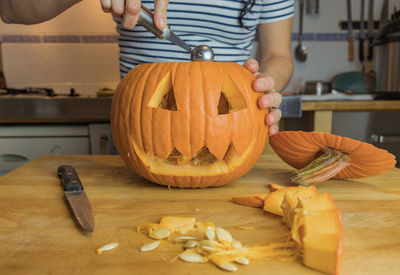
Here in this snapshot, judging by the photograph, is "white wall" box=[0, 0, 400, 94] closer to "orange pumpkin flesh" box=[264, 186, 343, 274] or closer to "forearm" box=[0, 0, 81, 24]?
"forearm" box=[0, 0, 81, 24]

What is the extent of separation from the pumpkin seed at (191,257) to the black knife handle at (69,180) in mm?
302

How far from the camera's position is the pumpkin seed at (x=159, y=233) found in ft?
1.64

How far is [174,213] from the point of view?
61 cm

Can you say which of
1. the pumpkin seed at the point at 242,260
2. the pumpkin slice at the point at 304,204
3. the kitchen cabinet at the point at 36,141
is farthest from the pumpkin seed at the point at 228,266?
the kitchen cabinet at the point at 36,141

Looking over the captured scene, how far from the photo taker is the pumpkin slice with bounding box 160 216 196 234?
53 centimetres

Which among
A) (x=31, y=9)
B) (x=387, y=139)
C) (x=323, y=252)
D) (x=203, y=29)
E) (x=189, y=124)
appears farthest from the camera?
(x=387, y=139)

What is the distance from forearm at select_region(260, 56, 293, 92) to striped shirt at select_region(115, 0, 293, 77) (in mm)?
123

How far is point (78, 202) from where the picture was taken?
614mm

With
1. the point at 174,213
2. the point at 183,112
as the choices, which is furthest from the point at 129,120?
the point at 174,213

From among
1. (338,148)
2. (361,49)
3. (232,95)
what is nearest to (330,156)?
(338,148)

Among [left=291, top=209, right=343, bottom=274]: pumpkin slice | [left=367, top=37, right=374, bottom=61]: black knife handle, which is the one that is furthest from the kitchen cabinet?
[left=367, top=37, right=374, bottom=61]: black knife handle

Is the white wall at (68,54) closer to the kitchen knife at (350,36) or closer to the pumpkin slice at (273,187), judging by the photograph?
the kitchen knife at (350,36)

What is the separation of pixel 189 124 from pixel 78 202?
0.83 ft

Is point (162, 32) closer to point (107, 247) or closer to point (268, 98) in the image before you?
point (268, 98)
